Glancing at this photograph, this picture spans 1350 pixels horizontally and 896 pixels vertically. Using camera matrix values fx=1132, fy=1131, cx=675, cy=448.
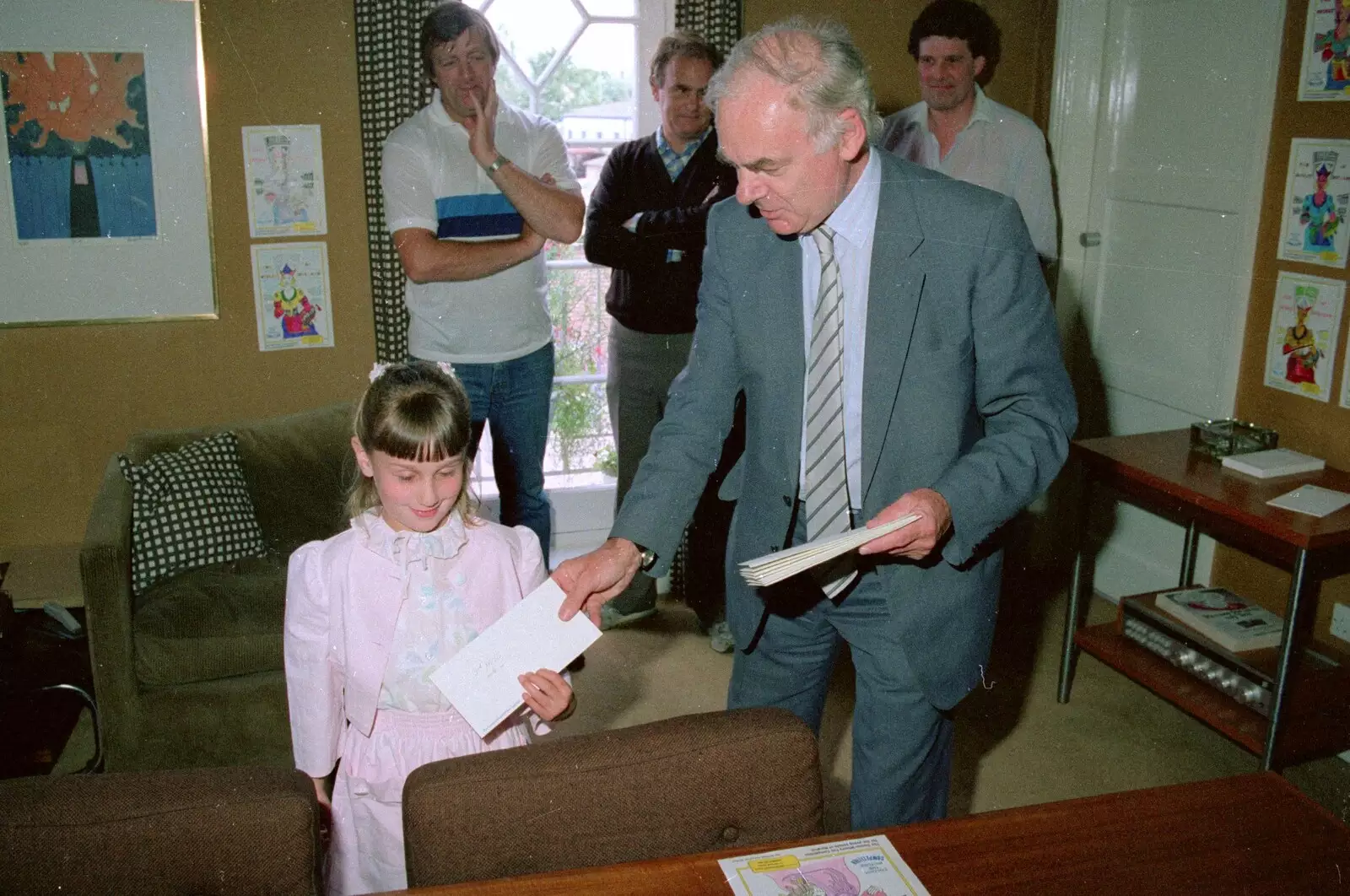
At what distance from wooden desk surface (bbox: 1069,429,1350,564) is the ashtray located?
35 millimetres

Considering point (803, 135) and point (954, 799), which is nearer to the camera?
point (803, 135)

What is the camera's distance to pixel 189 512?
3293mm

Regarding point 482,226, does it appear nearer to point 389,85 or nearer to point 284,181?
point 389,85

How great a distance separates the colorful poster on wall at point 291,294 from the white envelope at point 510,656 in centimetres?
268

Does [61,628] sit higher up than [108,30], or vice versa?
[108,30]

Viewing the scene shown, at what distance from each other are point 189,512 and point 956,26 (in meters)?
2.97

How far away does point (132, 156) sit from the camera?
3.78 meters

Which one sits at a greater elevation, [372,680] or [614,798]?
[614,798]

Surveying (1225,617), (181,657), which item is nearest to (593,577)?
(181,657)

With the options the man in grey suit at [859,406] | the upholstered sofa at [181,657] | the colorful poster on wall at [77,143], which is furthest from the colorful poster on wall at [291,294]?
the man in grey suit at [859,406]

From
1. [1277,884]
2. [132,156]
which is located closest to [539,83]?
[132,156]

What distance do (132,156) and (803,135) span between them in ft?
9.47

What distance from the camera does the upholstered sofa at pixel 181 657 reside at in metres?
2.96

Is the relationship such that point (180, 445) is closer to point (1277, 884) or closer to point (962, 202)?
point (962, 202)
